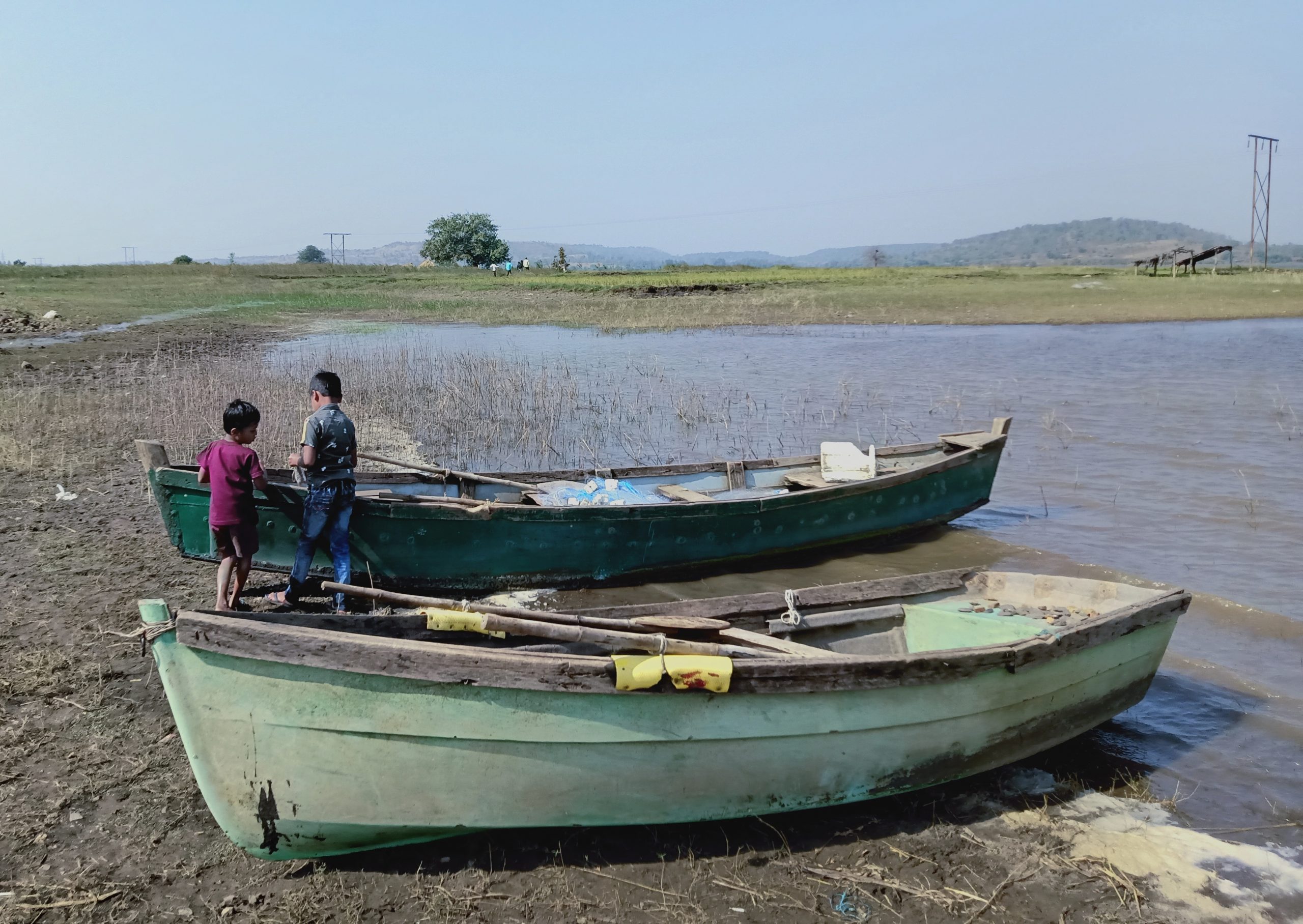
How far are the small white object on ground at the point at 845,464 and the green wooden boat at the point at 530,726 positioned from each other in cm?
507

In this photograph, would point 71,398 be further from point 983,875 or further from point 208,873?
point 983,875

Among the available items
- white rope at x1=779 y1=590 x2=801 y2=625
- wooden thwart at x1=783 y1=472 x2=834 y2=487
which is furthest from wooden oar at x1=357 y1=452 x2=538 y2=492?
white rope at x1=779 y1=590 x2=801 y2=625

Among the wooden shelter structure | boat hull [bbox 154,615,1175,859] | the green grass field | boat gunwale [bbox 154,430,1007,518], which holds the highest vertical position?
the wooden shelter structure

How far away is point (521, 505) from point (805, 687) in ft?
13.1

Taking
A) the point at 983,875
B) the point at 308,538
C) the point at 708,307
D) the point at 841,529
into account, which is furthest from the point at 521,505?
the point at 708,307

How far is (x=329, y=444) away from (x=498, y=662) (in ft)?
11.4

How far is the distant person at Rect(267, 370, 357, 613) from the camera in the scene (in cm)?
672

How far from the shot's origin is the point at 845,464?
1012 centimetres

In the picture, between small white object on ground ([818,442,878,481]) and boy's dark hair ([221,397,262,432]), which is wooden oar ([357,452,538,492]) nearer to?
boy's dark hair ([221,397,262,432])

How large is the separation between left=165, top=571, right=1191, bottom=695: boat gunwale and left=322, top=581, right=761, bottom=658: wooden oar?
15 centimetres

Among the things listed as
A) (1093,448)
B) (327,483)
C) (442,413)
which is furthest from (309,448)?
(1093,448)

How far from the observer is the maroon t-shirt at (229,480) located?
6402 millimetres

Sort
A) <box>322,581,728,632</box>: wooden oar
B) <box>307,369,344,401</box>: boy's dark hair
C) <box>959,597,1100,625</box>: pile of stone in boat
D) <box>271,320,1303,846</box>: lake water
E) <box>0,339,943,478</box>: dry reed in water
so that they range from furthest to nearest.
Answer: <box>0,339,943,478</box>: dry reed in water
<box>307,369,344,401</box>: boy's dark hair
<box>271,320,1303,846</box>: lake water
<box>959,597,1100,625</box>: pile of stone in boat
<box>322,581,728,632</box>: wooden oar

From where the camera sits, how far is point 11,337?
23.8 meters
